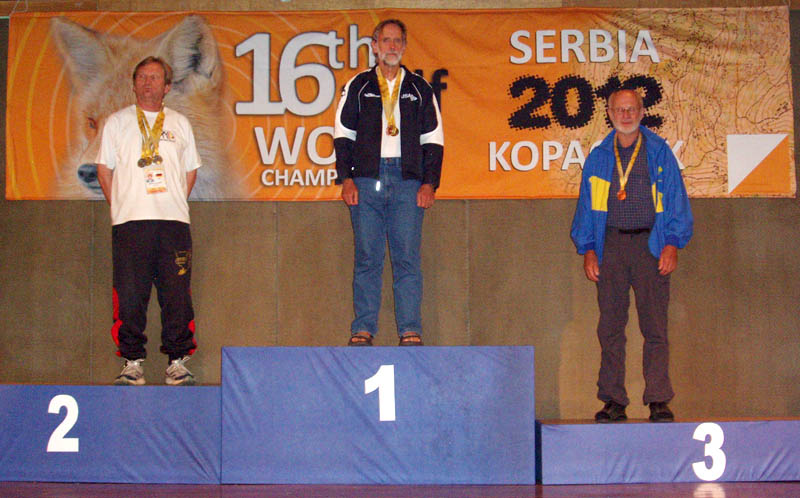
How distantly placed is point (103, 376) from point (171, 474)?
5.32 ft

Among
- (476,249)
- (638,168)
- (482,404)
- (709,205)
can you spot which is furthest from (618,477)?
(709,205)

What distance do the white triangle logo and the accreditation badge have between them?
3218 mm

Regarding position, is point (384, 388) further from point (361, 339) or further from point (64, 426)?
point (64, 426)

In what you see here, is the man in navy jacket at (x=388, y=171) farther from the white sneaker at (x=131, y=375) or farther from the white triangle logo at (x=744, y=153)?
the white triangle logo at (x=744, y=153)

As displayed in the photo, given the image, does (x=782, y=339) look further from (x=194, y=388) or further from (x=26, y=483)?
(x=26, y=483)

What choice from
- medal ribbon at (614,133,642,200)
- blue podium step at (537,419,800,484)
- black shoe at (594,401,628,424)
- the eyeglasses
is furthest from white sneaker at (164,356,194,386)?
the eyeglasses

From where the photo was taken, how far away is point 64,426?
348cm

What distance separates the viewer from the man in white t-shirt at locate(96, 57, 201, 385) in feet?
12.7

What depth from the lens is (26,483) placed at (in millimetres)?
3430

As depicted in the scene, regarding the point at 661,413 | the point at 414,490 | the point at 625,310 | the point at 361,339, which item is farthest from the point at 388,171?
the point at 661,413

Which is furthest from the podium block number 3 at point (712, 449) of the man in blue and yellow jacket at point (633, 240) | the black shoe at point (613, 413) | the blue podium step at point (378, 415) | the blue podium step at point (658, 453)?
the blue podium step at point (378, 415)

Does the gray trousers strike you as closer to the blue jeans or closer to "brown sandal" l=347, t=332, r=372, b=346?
the blue jeans

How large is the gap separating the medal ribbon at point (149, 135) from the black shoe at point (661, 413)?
2.70 meters

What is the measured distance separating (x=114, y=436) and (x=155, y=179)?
125cm
